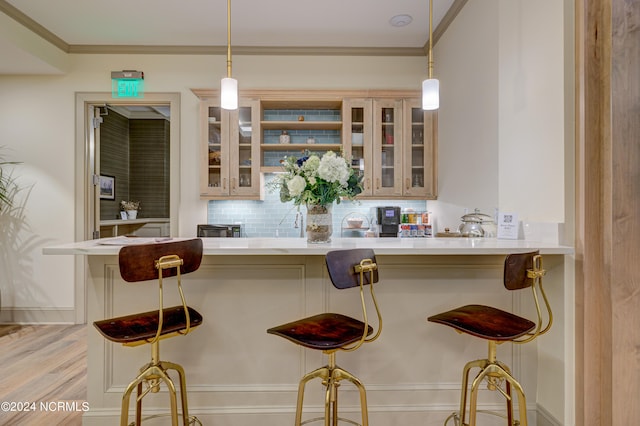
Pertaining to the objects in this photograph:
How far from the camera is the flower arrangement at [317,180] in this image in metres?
1.73

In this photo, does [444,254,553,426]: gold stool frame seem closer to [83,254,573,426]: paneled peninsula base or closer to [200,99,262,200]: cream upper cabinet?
[83,254,573,426]: paneled peninsula base

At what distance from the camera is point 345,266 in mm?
1384

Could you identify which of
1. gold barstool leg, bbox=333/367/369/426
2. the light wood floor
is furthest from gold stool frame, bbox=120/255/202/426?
the light wood floor

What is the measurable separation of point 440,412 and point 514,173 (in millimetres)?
1471

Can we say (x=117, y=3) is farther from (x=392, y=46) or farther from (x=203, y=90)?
(x=392, y=46)

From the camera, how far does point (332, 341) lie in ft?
4.41

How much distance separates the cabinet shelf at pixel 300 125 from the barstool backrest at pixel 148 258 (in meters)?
2.42

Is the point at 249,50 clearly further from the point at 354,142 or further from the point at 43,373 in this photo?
the point at 43,373

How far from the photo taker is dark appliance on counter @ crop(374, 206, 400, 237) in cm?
360

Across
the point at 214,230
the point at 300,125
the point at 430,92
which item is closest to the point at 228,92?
the point at 430,92

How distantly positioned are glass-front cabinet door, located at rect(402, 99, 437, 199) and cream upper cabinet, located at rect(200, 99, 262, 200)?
4.90 ft

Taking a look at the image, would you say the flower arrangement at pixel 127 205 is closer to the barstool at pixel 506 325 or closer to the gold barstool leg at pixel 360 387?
the gold barstool leg at pixel 360 387

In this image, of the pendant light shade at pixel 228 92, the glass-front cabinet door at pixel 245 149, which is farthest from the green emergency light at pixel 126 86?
the pendant light shade at pixel 228 92

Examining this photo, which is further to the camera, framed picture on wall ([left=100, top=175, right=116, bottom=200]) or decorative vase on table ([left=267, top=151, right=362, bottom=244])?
framed picture on wall ([left=100, top=175, right=116, bottom=200])
